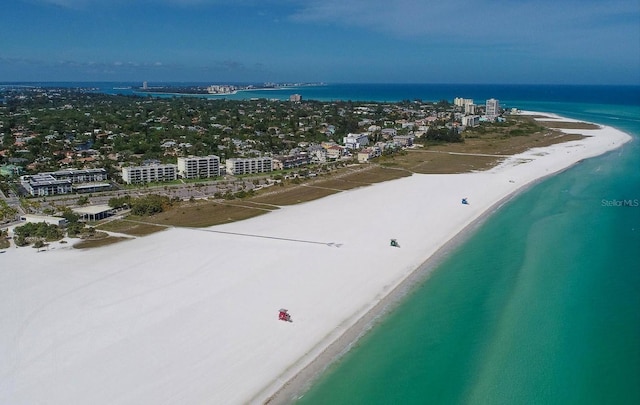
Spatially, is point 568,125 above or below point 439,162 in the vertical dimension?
above

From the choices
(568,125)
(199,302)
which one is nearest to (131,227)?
(199,302)

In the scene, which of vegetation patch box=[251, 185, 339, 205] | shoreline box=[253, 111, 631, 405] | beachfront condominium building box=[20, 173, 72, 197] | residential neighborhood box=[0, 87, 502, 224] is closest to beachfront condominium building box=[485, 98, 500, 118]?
residential neighborhood box=[0, 87, 502, 224]

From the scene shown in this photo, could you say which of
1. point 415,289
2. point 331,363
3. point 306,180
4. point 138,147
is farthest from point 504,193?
point 138,147

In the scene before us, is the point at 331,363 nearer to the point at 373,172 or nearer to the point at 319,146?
the point at 373,172

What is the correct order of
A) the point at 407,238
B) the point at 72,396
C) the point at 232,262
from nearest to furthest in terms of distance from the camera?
the point at 72,396, the point at 232,262, the point at 407,238

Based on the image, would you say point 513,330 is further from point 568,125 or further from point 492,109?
point 492,109

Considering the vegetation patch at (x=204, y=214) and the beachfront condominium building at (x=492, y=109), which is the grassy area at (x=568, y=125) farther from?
the vegetation patch at (x=204, y=214)

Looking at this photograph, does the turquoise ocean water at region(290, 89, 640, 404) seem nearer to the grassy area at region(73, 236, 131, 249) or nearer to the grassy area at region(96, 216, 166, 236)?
the grassy area at region(73, 236, 131, 249)
